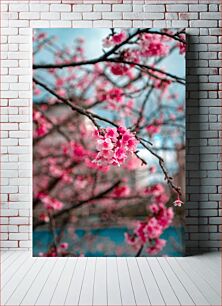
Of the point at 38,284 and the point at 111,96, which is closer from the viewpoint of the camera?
the point at 38,284

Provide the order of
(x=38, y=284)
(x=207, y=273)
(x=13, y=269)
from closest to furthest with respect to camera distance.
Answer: (x=38, y=284) < (x=207, y=273) < (x=13, y=269)

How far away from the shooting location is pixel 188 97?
4.67 m

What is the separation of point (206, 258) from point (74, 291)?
1.29m

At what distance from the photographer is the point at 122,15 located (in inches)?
185

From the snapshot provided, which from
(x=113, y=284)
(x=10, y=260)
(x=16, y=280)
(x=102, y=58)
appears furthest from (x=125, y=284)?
(x=102, y=58)

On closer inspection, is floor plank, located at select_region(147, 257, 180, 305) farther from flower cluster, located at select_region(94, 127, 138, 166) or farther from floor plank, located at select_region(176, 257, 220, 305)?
flower cluster, located at select_region(94, 127, 138, 166)

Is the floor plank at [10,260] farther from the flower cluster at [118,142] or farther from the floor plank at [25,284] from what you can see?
the flower cluster at [118,142]

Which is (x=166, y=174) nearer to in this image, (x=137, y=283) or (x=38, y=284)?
(x=137, y=283)

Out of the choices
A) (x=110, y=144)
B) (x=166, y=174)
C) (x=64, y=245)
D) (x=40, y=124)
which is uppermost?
(x=40, y=124)

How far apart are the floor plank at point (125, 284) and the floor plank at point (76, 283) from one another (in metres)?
0.25

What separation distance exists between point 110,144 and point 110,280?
1.11 meters

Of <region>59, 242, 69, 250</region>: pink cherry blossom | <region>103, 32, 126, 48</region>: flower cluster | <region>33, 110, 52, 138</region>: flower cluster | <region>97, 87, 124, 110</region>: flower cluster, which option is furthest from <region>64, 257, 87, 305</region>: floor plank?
<region>103, 32, 126, 48</region>: flower cluster

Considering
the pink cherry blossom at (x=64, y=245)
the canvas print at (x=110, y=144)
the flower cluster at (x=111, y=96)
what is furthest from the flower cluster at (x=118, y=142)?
the pink cherry blossom at (x=64, y=245)

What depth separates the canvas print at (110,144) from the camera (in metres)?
4.54
